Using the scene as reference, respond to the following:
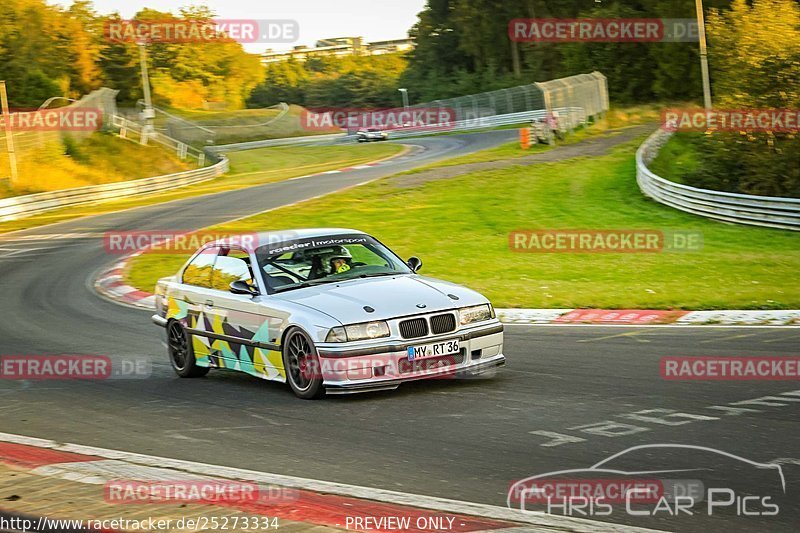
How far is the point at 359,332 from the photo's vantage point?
8383 millimetres

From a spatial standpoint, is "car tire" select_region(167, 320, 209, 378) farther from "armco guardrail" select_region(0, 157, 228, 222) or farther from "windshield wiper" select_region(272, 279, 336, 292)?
"armco guardrail" select_region(0, 157, 228, 222)

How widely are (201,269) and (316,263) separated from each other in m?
1.47

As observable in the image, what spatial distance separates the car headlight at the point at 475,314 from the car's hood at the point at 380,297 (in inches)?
2.0

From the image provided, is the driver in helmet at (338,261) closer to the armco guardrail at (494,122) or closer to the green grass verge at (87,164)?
the green grass verge at (87,164)

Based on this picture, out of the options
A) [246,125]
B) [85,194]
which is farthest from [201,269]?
[246,125]

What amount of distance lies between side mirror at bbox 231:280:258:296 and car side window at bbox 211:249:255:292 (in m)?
0.10

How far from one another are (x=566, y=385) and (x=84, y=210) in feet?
97.8

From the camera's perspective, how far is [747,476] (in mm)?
5711

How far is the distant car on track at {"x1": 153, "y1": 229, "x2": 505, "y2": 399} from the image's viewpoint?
840 centimetres

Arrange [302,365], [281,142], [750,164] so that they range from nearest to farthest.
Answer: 1. [302,365]
2. [750,164]
3. [281,142]

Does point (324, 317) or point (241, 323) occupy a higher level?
point (324, 317)

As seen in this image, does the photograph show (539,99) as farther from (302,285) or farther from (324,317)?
(324,317)

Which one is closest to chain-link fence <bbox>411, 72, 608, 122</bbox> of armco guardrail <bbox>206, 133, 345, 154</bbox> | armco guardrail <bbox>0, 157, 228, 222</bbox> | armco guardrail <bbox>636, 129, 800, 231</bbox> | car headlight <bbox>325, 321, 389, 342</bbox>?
armco guardrail <bbox>206, 133, 345, 154</bbox>

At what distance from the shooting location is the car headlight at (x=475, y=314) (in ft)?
28.9
